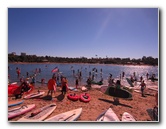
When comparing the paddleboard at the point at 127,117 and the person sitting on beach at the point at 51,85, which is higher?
the person sitting on beach at the point at 51,85

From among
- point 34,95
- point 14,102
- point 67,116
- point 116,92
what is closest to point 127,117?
point 116,92

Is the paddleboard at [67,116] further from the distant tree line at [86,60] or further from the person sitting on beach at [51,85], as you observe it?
the distant tree line at [86,60]

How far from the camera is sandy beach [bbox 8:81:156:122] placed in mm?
4066

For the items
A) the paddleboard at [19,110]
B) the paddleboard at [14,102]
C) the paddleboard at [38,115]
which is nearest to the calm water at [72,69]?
the paddleboard at [14,102]

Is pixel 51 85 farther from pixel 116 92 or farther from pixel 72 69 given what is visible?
pixel 116 92

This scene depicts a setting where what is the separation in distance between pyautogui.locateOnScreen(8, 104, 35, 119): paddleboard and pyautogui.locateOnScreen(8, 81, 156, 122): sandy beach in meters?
0.08

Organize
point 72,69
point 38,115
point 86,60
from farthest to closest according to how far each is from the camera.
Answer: point 72,69, point 86,60, point 38,115

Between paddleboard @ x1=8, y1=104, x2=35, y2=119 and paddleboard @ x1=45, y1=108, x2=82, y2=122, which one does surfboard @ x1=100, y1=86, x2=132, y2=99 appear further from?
paddleboard @ x1=8, y1=104, x2=35, y2=119

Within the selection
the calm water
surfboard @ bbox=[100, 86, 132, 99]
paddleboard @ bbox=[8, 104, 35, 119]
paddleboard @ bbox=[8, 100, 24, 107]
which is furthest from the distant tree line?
paddleboard @ bbox=[8, 104, 35, 119]

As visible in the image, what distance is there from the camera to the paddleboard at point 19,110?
391cm

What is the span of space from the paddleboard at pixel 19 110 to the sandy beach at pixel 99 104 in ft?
0.26

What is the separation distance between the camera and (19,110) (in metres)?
4.00

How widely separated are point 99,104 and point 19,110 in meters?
1.80
